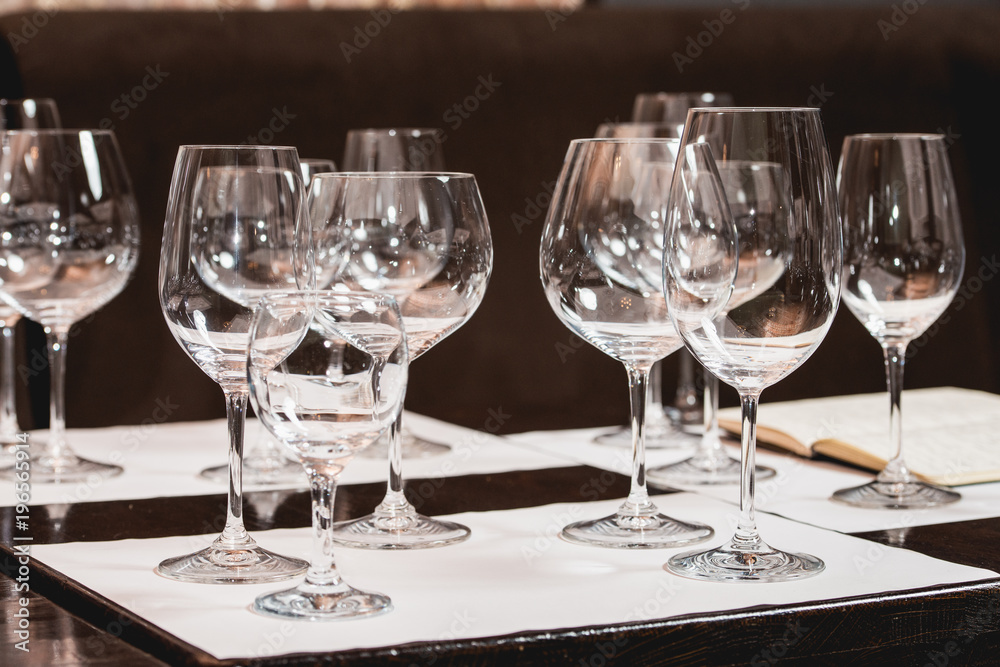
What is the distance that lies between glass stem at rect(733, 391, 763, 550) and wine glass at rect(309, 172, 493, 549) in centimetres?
20

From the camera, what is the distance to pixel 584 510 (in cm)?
103

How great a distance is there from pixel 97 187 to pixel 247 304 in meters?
0.43

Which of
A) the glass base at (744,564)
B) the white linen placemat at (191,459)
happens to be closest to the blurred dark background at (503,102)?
the white linen placemat at (191,459)

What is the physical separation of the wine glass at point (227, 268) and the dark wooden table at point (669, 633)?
93 mm

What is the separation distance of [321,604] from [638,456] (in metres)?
0.30

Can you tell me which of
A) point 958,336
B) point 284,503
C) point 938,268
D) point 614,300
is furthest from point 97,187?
point 958,336

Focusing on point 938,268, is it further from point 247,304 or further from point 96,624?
point 96,624

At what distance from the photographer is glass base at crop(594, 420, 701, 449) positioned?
1.35 meters

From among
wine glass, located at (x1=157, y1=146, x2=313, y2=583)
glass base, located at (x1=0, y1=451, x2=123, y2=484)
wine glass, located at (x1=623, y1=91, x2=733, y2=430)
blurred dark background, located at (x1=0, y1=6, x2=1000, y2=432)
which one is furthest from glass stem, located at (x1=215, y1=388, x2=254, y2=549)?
blurred dark background, located at (x1=0, y1=6, x2=1000, y2=432)

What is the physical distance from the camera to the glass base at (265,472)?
1.13 m

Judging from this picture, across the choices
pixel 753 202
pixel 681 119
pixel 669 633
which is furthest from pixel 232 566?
pixel 681 119

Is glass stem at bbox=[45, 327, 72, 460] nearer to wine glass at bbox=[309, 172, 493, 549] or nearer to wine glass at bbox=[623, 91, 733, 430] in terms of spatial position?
wine glass at bbox=[309, 172, 493, 549]

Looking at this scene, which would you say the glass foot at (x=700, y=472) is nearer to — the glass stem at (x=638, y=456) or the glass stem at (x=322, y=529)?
the glass stem at (x=638, y=456)

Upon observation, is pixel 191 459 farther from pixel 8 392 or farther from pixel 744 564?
pixel 744 564
